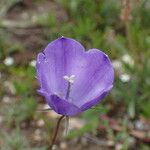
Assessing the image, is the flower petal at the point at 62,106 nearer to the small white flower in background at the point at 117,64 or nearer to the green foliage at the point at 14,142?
the green foliage at the point at 14,142

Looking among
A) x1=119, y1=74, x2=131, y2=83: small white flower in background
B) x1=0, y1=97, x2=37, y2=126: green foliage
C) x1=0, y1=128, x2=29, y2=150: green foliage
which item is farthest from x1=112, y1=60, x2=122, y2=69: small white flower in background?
x1=0, y1=128, x2=29, y2=150: green foliage

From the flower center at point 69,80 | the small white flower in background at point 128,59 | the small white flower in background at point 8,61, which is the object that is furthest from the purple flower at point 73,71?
the small white flower in background at point 8,61

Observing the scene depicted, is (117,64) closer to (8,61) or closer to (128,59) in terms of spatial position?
(128,59)

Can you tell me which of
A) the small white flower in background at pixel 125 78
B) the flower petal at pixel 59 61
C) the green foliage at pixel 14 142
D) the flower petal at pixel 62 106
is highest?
the flower petal at pixel 59 61

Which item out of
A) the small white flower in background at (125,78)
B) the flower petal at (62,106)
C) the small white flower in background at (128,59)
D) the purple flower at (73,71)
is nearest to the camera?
the flower petal at (62,106)

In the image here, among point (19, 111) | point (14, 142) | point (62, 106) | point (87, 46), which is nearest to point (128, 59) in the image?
point (87, 46)

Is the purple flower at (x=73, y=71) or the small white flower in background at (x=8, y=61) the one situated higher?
the purple flower at (x=73, y=71)
